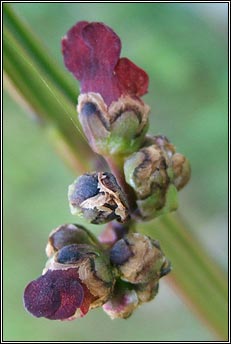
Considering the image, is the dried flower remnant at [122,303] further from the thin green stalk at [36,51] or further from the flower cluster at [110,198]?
the thin green stalk at [36,51]

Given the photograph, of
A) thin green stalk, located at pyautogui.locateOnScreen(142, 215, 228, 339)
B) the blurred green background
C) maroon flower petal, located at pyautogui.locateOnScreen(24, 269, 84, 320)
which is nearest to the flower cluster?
maroon flower petal, located at pyautogui.locateOnScreen(24, 269, 84, 320)

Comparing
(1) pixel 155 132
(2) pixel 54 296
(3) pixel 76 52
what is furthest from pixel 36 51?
(1) pixel 155 132

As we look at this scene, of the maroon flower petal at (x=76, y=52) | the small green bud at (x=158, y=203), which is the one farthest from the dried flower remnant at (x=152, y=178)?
the maroon flower petal at (x=76, y=52)

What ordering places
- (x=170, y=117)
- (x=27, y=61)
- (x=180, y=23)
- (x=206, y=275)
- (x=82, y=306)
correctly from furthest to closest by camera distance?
1. (x=170, y=117)
2. (x=180, y=23)
3. (x=206, y=275)
4. (x=27, y=61)
5. (x=82, y=306)

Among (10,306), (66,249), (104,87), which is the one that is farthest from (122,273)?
(10,306)

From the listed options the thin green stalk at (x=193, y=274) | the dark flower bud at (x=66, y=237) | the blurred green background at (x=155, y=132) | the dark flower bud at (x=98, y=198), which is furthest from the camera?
the blurred green background at (x=155, y=132)

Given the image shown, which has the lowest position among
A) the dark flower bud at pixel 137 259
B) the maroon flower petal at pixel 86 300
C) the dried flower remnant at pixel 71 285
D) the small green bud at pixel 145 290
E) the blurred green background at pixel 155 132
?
the blurred green background at pixel 155 132

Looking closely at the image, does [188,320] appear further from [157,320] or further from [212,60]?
[212,60]
